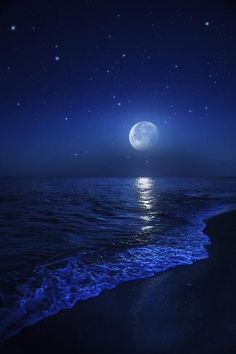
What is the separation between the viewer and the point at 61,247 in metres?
8.99

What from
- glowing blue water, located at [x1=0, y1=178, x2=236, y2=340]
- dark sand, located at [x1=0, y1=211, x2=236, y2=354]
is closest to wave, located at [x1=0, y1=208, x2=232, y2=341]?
glowing blue water, located at [x1=0, y1=178, x2=236, y2=340]

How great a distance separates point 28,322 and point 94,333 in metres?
1.02

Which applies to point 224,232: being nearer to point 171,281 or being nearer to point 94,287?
point 171,281

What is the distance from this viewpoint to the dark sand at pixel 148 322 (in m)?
3.40

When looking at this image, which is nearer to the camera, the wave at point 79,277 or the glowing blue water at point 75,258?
the wave at point 79,277

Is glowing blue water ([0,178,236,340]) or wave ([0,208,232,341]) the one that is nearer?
wave ([0,208,232,341])

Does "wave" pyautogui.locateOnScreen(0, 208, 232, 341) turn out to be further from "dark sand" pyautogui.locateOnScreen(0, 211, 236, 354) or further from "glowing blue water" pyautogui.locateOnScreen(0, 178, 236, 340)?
"dark sand" pyautogui.locateOnScreen(0, 211, 236, 354)

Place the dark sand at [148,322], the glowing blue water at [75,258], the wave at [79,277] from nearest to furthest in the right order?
the dark sand at [148,322] < the wave at [79,277] < the glowing blue water at [75,258]

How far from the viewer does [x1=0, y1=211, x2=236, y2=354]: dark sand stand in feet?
11.1

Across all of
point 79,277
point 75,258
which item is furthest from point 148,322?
point 75,258

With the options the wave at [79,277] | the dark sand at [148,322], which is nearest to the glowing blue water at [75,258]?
the wave at [79,277]

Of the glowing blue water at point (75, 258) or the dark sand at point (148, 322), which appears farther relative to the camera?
the glowing blue water at point (75, 258)

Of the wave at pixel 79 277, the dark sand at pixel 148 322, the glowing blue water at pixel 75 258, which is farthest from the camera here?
the glowing blue water at pixel 75 258

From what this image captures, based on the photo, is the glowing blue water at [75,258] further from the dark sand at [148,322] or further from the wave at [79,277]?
the dark sand at [148,322]
